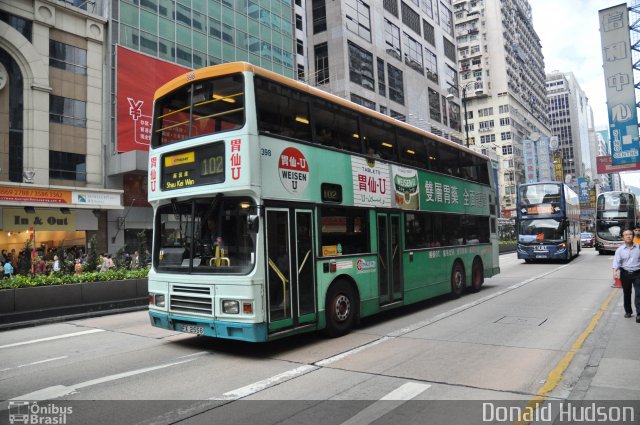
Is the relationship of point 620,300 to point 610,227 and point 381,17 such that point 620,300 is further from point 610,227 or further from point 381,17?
point 381,17

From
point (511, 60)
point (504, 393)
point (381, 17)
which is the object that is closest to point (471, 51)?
point (511, 60)

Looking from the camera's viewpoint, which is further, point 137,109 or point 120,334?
point 137,109

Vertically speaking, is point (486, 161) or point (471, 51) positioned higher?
point (471, 51)

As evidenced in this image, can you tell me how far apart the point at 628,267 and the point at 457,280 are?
468 cm

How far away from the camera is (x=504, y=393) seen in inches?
202

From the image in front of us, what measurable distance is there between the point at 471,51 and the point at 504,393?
368 feet

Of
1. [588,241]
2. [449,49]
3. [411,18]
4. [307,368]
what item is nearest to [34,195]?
[307,368]

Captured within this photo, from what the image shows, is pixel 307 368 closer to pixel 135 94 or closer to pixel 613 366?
pixel 613 366

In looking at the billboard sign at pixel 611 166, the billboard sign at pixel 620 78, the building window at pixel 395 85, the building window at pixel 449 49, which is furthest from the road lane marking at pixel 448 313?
the building window at pixel 449 49

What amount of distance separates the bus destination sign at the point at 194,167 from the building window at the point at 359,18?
136 feet

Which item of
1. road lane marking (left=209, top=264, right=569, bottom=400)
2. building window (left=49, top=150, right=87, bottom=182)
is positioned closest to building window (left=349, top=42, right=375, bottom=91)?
building window (left=49, top=150, right=87, bottom=182)

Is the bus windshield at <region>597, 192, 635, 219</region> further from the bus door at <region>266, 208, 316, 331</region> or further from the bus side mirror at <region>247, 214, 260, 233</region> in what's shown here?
the bus side mirror at <region>247, 214, 260, 233</region>

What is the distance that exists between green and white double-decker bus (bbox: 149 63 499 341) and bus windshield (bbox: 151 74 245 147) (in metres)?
0.02

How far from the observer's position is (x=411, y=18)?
56156 mm
